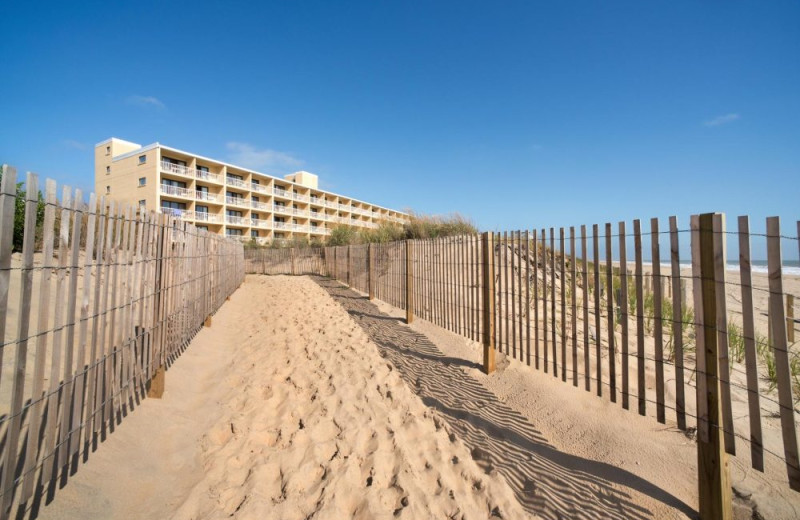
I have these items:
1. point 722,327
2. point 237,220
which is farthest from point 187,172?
point 722,327

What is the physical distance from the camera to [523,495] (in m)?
2.64

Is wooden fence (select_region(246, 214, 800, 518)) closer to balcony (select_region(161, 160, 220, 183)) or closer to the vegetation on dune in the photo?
the vegetation on dune

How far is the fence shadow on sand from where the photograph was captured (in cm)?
253

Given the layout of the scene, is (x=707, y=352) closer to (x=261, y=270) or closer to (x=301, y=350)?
(x=301, y=350)

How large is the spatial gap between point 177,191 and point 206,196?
2707 millimetres

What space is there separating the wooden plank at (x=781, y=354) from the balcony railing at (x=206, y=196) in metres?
37.4

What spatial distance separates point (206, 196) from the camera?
3412 centimetres

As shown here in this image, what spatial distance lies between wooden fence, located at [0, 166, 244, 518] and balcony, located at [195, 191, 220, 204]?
105 feet

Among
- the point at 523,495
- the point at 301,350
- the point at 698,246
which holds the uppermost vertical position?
the point at 698,246

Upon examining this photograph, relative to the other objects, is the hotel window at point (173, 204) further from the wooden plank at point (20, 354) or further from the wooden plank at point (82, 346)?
the wooden plank at point (20, 354)

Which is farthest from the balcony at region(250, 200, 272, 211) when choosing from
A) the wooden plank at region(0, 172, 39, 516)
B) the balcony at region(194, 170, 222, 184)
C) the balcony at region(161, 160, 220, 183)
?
the wooden plank at region(0, 172, 39, 516)

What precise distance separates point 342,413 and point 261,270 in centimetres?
2166

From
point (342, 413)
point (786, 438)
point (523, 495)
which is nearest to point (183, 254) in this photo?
point (342, 413)

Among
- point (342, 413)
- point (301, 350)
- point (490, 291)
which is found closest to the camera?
point (342, 413)
